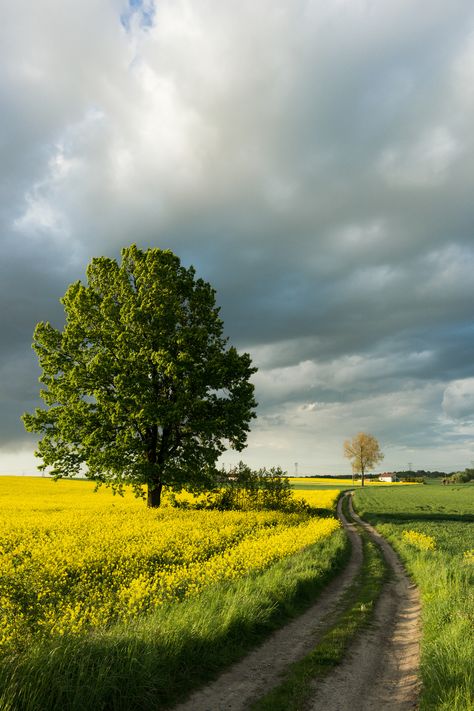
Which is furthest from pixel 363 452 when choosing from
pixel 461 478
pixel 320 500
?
pixel 320 500

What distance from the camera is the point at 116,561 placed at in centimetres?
1572

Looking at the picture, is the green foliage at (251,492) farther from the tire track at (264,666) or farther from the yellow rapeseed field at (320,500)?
the tire track at (264,666)

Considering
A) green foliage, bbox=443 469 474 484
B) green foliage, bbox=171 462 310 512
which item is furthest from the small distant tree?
green foliage, bbox=171 462 310 512

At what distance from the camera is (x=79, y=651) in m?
7.15

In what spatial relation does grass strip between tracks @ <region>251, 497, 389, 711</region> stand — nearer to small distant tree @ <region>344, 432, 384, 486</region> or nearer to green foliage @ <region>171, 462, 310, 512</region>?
green foliage @ <region>171, 462, 310, 512</region>

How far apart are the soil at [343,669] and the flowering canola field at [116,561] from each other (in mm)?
2550

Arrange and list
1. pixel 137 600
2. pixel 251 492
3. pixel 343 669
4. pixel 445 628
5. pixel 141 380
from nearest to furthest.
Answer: pixel 343 669, pixel 445 628, pixel 137 600, pixel 141 380, pixel 251 492

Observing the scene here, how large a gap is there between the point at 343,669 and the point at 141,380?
2259 centimetres

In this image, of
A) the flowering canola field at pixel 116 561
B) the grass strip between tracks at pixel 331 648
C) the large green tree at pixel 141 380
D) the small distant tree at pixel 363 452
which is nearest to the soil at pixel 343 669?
the grass strip between tracks at pixel 331 648

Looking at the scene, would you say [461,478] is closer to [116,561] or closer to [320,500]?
[320,500]

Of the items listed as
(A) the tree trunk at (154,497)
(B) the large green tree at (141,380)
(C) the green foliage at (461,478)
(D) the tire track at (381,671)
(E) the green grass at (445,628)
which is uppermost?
(B) the large green tree at (141,380)

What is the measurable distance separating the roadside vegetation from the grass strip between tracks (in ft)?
4.05

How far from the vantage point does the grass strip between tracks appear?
24.3 ft

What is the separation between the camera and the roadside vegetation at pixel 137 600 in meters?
6.78
